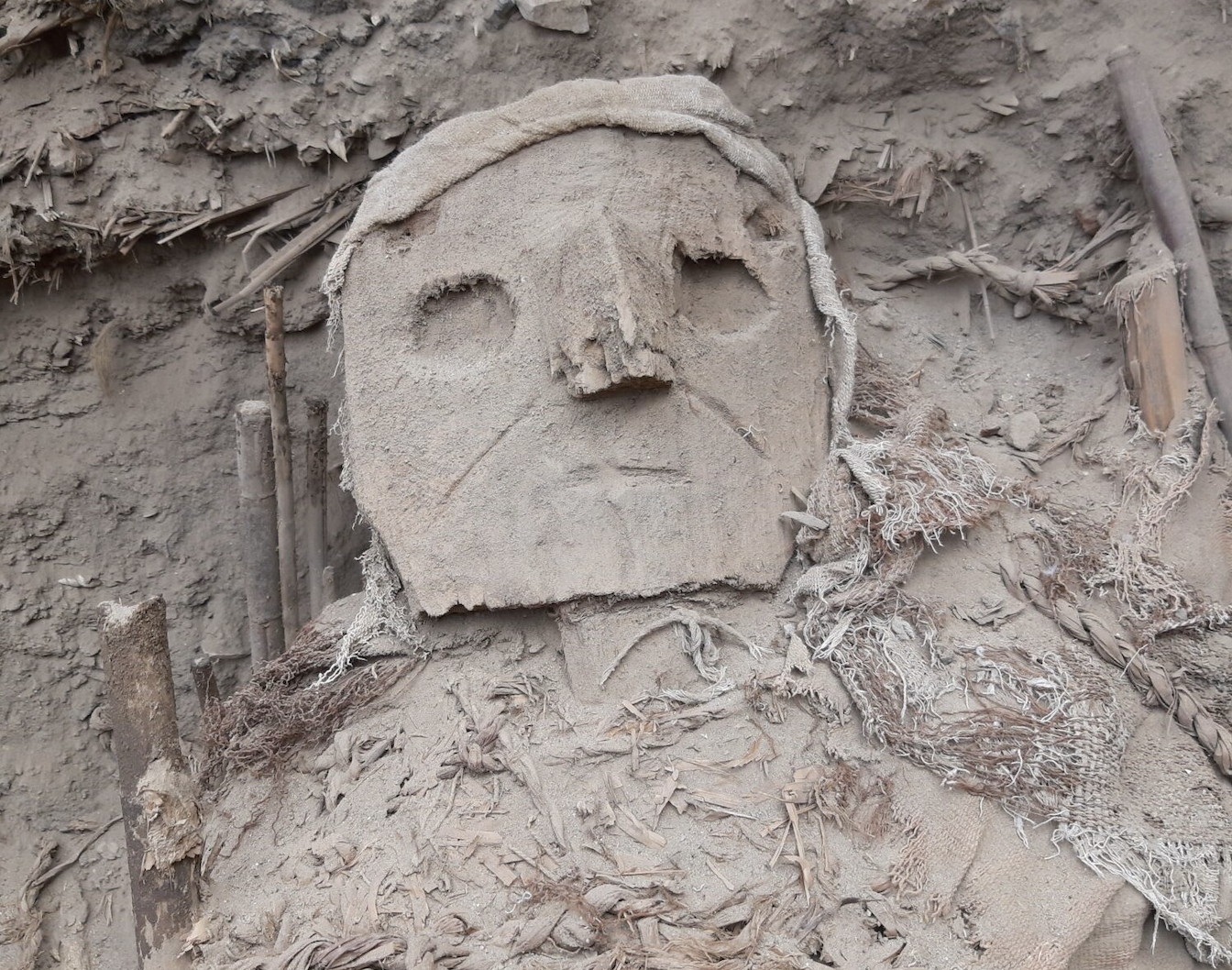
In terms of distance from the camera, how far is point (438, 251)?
245 centimetres

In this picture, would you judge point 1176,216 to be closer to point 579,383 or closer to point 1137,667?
point 1137,667

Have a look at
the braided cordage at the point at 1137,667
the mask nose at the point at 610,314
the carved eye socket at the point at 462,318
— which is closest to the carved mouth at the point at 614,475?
the mask nose at the point at 610,314

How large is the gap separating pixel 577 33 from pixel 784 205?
911 mm

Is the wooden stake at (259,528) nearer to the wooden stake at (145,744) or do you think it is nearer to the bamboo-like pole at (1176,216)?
the wooden stake at (145,744)

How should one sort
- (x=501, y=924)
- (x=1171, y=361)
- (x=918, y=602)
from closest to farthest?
(x=501, y=924)
(x=918, y=602)
(x=1171, y=361)

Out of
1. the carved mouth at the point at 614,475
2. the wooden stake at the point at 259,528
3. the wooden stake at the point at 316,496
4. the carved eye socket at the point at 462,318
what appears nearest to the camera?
the carved mouth at the point at 614,475

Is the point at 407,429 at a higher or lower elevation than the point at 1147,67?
lower

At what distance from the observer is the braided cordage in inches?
80.7

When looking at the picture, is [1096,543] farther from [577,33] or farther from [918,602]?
[577,33]

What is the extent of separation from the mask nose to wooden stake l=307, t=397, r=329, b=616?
1072 millimetres

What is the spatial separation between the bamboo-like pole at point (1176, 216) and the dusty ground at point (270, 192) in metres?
0.13

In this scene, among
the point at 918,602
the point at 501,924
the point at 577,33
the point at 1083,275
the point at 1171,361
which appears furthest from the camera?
the point at 577,33

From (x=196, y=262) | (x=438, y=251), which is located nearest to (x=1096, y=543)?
(x=438, y=251)

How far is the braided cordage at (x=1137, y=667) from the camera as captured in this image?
80.7 inches
